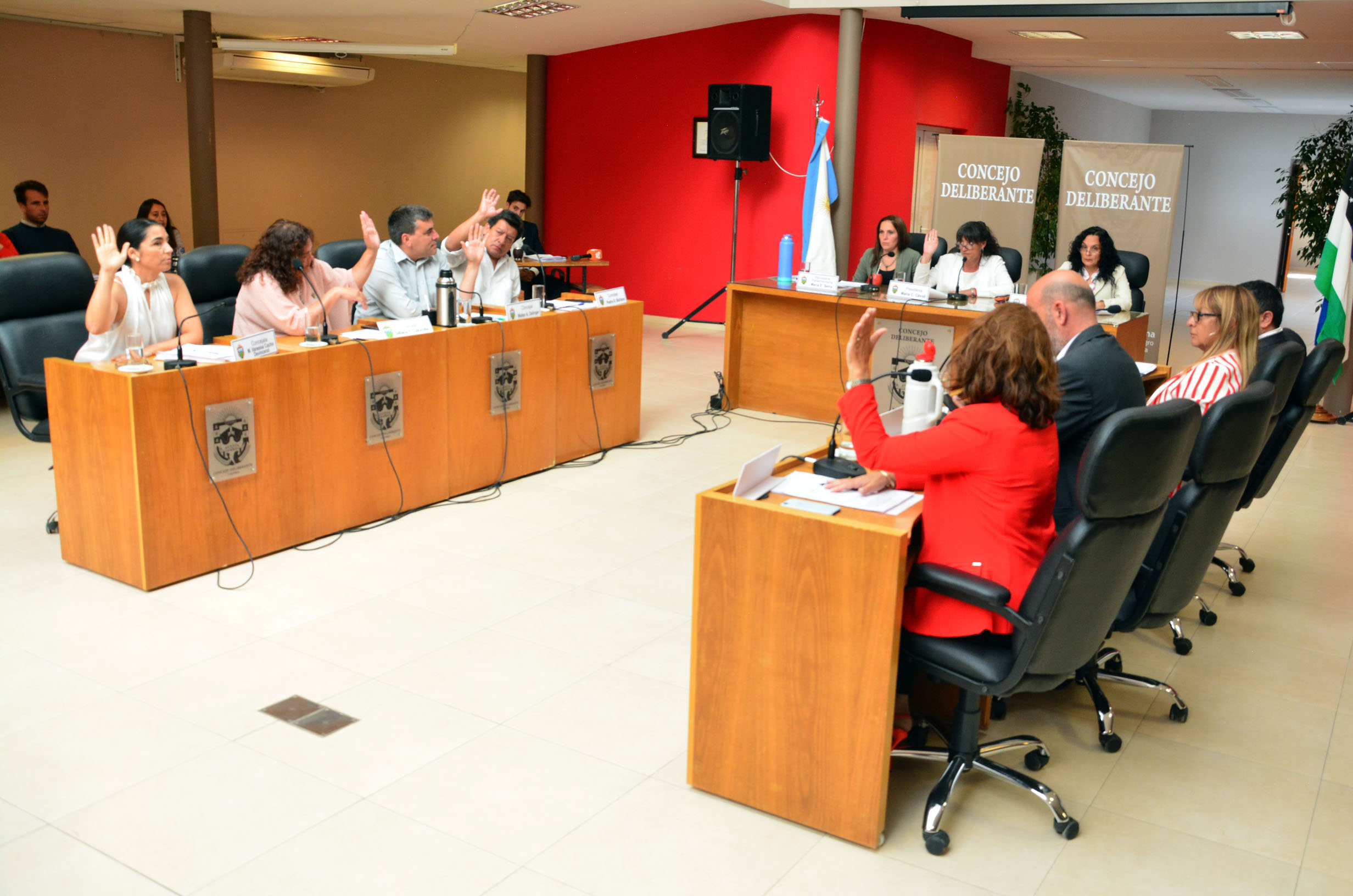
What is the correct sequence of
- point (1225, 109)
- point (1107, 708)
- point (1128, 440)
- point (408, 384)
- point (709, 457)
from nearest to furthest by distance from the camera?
point (1128, 440) < point (1107, 708) < point (408, 384) < point (709, 457) < point (1225, 109)

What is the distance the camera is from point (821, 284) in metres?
6.80

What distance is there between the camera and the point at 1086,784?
288 cm

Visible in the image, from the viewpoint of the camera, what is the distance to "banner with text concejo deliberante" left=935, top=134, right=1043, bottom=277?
8.84 meters

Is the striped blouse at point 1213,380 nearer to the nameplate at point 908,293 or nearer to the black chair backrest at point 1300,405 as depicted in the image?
the black chair backrest at point 1300,405

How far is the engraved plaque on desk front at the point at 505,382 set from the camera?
5.14 metres

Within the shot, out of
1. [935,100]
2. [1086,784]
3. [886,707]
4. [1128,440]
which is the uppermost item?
[935,100]

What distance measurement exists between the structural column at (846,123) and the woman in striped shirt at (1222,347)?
5793 mm

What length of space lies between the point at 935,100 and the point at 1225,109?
10.4 metres

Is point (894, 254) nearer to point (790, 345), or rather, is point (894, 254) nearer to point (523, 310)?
point (790, 345)

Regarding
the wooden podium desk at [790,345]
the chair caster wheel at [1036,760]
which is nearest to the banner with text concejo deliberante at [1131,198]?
the wooden podium desk at [790,345]

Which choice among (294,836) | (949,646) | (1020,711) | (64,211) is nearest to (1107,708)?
(1020,711)

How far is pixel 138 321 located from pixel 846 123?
676cm

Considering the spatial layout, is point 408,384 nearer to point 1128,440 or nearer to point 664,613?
point 664,613

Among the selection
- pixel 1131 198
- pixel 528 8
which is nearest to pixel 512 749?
pixel 1131 198
